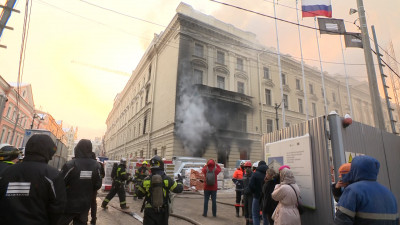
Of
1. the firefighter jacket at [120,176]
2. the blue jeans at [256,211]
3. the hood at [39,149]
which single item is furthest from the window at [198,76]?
the hood at [39,149]

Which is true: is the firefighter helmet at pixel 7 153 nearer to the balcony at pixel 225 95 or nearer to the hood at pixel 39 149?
the hood at pixel 39 149

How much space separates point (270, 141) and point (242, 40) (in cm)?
2174

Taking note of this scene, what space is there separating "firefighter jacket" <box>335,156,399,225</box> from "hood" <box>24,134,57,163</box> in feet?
9.76

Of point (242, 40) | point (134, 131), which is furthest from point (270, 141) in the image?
point (134, 131)

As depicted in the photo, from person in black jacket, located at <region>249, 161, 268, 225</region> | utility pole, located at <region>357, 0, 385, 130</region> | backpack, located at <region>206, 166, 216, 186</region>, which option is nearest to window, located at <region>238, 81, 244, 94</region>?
utility pole, located at <region>357, 0, 385, 130</region>

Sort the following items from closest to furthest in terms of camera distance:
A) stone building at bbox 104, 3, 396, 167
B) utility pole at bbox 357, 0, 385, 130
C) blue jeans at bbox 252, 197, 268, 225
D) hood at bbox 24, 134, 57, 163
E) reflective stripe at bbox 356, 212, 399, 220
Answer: reflective stripe at bbox 356, 212, 399, 220 < hood at bbox 24, 134, 57, 163 < blue jeans at bbox 252, 197, 268, 225 < utility pole at bbox 357, 0, 385, 130 < stone building at bbox 104, 3, 396, 167

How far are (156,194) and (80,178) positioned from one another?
1.40 m

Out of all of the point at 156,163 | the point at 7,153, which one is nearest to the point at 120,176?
the point at 156,163

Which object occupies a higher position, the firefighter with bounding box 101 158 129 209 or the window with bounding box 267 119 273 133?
the window with bounding box 267 119 273 133

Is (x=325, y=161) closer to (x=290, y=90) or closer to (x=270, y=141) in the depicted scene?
(x=270, y=141)

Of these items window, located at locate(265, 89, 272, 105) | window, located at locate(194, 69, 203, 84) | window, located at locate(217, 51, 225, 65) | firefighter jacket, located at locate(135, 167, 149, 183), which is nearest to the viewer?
firefighter jacket, located at locate(135, 167, 149, 183)

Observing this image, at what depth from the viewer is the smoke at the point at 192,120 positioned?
1950cm

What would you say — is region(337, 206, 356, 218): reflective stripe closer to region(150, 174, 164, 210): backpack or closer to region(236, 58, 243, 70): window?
region(150, 174, 164, 210): backpack

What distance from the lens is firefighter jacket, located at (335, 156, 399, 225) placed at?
1.92 m
